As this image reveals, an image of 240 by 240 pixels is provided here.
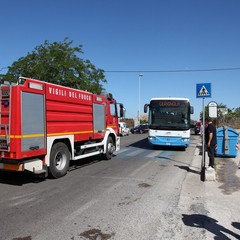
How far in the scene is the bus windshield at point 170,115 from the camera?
1875 centimetres

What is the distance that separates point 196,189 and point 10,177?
5.54 metres

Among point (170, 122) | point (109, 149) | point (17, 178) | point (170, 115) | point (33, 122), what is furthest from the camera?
point (170, 115)

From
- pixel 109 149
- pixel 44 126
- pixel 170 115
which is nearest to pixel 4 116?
pixel 44 126

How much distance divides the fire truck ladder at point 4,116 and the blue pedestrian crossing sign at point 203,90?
5793mm

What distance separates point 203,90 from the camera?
34.4 ft

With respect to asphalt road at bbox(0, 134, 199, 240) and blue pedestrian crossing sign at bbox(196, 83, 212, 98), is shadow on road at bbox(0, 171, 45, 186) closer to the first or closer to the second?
asphalt road at bbox(0, 134, 199, 240)

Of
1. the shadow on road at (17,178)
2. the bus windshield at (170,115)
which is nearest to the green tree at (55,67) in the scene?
the bus windshield at (170,115)

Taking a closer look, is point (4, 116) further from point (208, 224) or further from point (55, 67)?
point (55, 67)

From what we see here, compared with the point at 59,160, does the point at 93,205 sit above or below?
below

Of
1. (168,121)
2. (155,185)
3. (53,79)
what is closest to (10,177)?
(155,185)

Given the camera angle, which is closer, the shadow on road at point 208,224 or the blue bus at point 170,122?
the shadow on road at point 208,224

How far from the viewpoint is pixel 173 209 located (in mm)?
6637

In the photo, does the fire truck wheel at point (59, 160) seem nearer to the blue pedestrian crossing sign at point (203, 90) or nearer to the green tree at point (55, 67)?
the blue pedestrian crossing sign at point (203, 90)

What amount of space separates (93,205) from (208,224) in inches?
94.5
